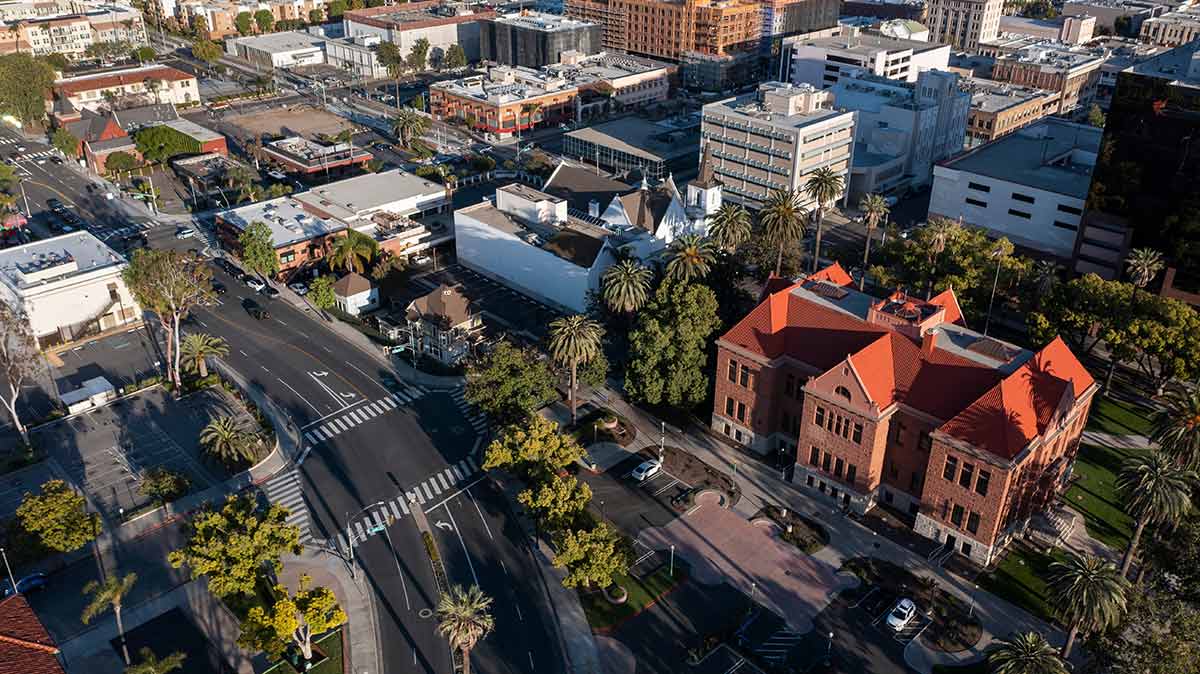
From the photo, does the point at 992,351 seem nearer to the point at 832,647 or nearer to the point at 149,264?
the point at 832,647

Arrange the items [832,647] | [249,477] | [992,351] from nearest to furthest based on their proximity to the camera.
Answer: [832,647], [992,351], [249,477]

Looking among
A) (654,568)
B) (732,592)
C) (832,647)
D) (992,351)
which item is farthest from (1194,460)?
(654,568)

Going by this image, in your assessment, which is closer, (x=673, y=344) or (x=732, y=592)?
(x=732, y=592)

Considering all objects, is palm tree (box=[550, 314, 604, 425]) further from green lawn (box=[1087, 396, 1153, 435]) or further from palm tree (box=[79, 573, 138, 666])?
green lawn (box=[1087, 396, 1153, 435])

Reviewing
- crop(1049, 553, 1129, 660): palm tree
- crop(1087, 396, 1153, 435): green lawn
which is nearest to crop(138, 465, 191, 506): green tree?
crop(1049, 553, 1129, 660): palm tree

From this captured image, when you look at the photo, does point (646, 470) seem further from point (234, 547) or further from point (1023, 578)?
point (234, 547)

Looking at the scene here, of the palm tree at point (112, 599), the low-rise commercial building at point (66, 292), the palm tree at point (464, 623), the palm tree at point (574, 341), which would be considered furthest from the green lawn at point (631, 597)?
the low-rise commercial building at point (66, 292)
